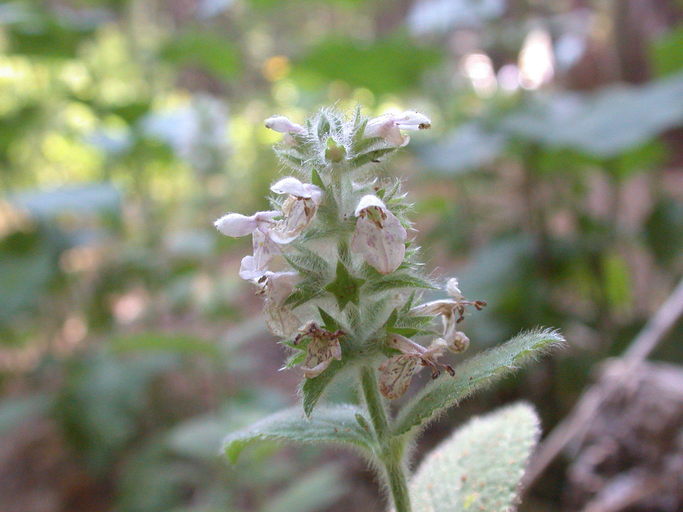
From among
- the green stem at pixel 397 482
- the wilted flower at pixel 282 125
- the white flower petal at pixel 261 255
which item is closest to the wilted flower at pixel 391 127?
the wilted flower at pixel 282 125

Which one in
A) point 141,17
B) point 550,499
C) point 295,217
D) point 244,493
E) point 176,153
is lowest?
point 550,499

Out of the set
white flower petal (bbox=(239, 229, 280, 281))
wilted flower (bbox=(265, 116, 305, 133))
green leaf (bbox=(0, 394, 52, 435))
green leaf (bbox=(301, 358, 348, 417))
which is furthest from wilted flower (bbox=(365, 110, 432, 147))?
green leaf (bbox=(0, 394, 52, 435))

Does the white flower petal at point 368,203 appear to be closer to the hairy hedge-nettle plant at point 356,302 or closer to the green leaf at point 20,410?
the hairy hedge-nettle plant at point 356,302

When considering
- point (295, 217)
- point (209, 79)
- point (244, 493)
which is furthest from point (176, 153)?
point (209, 79)

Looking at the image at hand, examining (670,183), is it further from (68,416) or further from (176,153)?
(68,416)

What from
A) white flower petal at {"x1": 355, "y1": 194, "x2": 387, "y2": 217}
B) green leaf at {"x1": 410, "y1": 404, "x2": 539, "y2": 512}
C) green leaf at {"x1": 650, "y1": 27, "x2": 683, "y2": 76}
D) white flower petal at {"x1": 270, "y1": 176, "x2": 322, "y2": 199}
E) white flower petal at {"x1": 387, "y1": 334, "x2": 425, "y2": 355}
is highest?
green leaf at {"x1": 650, "y1": 27, "x2": 683, "y2": 76}

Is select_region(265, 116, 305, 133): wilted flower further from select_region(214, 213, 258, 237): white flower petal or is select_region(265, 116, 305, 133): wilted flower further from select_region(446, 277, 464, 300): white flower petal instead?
select_region(446, 277, 464, 300): white flower petal
